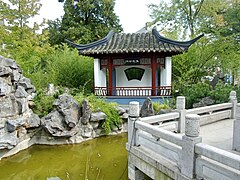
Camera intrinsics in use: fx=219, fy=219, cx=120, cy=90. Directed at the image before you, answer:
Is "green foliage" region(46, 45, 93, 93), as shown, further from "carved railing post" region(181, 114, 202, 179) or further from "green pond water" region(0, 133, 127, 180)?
"carved railing post" region(181, 114, 202, 179)

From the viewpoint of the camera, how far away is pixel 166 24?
555 inches

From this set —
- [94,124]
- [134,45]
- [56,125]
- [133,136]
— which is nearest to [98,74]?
[134,45]

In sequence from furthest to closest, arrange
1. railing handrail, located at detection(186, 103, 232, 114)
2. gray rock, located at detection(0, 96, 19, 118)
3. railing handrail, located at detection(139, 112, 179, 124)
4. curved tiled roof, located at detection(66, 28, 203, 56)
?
curved tiled roof, located at detection(66, 28, 203, 56) → gray rock, located at detection(0, 96, 19, 118) → railing handrail, located at detection(186, 103, 232, 114) → railing handrail, located at detection(139, 112, 179, 124)

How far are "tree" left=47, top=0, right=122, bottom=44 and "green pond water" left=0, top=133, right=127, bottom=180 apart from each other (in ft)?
37.4

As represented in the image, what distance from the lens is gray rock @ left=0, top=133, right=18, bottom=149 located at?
502 centimetres

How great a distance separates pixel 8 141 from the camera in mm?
5070

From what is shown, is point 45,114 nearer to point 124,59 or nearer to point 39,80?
point 39,80

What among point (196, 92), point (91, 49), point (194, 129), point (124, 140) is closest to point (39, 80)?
point (91, 49)

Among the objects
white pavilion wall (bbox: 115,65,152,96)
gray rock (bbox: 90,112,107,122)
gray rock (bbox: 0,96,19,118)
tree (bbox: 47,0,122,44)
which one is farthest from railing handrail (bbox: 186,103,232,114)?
tree (bbox: 47,0,122,44)

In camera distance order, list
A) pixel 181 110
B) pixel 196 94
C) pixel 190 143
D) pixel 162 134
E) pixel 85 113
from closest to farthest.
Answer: pixel 190 143 < pixel 162 134 < pixel 181 110 < pixel 85 113 < pixel 196 94

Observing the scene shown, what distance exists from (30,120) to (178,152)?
4.39 meters

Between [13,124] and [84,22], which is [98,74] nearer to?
[13,124]

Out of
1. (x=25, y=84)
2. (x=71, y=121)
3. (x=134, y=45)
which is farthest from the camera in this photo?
(x=134, y=45)

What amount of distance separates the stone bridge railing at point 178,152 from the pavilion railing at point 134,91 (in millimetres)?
4056
